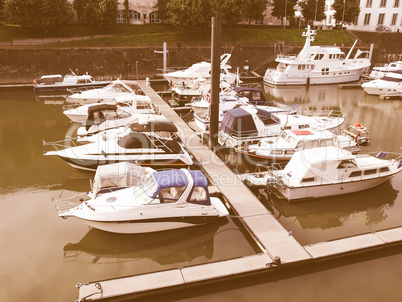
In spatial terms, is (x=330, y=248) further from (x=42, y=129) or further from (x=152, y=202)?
(x=42, y=129)

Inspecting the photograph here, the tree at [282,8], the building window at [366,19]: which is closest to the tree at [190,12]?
the tree at [282,8]

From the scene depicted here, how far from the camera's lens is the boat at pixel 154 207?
34.6 feet

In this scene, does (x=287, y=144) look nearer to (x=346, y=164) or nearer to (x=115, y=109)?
(x=346, y=164)

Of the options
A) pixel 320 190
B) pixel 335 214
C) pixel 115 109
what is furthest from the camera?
pixel 115 109

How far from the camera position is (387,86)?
30500 millimetres

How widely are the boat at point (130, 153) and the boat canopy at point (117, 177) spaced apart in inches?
90.1

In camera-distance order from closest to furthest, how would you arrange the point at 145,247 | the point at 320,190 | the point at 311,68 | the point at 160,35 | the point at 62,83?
the point at 145,247
the point at 320,190
the point at 62,83
the point at 311,68
the point at 160,35

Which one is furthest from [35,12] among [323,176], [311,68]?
[323,176]

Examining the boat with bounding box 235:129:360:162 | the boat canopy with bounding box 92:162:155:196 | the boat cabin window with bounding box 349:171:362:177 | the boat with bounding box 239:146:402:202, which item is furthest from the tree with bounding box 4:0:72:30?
the boat cabin window with bounding box 349:171:362:177

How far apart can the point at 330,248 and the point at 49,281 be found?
26.1 ft

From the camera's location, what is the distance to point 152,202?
10.6 meters

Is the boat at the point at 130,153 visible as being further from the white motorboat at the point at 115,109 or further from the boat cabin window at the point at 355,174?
the boat cabin window at the point at 355,174

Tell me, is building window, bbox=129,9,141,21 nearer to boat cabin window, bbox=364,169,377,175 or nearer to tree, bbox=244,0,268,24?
tree, bbox=244,0,268,24

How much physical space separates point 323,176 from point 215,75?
22.2 ft
